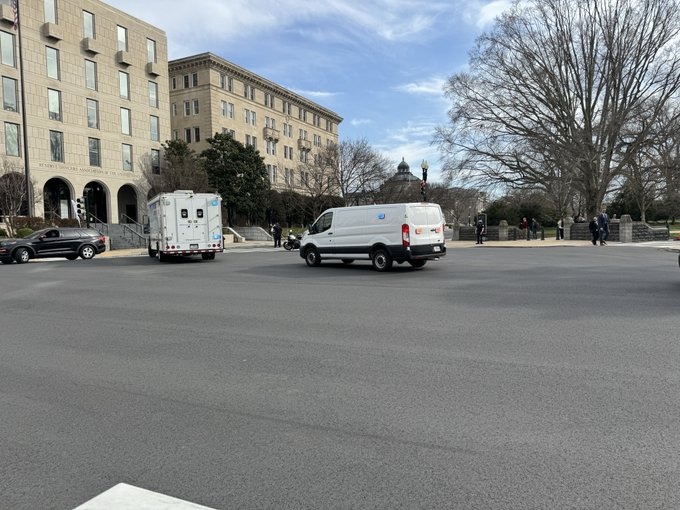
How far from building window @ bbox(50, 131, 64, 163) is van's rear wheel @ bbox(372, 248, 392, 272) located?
37.4 meters

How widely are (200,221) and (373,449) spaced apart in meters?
20.3

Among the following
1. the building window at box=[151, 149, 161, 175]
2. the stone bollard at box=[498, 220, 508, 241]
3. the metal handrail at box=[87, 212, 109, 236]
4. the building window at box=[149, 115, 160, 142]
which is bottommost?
the stone bollard at box=[498, 220, 508, 241]

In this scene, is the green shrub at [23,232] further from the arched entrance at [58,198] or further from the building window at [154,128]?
the building window at [154,128]

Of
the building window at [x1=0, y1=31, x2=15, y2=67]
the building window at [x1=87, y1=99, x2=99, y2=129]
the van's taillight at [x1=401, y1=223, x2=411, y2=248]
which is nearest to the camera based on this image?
the van's taillight at [x1=401, y1=223, x2=411, y2=248]

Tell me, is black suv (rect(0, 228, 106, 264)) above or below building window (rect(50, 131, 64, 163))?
below

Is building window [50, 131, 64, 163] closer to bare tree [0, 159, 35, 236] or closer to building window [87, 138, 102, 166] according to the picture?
building window [87, 138, 102, 166]

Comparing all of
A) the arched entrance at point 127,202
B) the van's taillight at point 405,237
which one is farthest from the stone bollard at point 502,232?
the arched entrance at point 127,202

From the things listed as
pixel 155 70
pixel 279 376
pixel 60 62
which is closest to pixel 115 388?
pixel 279 376

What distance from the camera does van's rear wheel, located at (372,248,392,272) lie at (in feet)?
53.4

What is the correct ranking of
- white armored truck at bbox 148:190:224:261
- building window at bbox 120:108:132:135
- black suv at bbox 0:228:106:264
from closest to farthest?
white armored truck at bbox 148:190:224:261 → black suv at bbox 0:228:106:264 → building window at bbox 120:108:132:135

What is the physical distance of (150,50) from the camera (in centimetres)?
5294

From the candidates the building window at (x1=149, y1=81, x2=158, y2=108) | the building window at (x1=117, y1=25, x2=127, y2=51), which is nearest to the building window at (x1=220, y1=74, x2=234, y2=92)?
the building window at (x1=149, y1=81, x2=158, y2=108)

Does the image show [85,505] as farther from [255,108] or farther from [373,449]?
[255,108]

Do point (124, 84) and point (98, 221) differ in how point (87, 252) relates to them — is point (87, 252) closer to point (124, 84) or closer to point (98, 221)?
point (98, 221)
